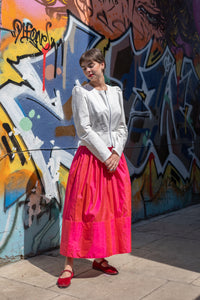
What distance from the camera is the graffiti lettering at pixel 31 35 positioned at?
12.5 feet

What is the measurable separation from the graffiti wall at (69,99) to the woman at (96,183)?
0.73m

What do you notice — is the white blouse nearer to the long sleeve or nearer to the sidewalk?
the long sleeve

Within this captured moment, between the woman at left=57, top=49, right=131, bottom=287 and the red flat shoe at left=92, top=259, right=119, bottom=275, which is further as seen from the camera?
the red flat shoe at left=92, top=259, right=119, bottom=275

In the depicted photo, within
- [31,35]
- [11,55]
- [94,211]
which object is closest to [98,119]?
[94,211]

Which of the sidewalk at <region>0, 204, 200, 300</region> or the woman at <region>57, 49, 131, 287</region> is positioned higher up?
the woman at <region>57, 49, 131, 287</region>

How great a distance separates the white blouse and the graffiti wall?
822mm

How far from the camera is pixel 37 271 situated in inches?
140

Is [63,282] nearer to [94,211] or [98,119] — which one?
[94,211]

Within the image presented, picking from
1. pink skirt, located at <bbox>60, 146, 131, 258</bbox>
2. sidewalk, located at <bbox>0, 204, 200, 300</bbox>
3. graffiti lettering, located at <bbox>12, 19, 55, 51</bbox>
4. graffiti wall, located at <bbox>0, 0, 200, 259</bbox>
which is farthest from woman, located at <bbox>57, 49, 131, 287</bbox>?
graffiti lettering, located at <bbox>12, 19, 55, 51</bbox>

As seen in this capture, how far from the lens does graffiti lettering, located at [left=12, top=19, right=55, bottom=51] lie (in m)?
3.81

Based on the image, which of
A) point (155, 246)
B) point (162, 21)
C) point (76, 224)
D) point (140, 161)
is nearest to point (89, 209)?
point (76, 224)

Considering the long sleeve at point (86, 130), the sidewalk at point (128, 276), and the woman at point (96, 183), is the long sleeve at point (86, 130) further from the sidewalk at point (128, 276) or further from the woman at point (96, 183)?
the sidewalk at point (128, 276)

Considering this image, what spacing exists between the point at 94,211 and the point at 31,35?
6.30 feet

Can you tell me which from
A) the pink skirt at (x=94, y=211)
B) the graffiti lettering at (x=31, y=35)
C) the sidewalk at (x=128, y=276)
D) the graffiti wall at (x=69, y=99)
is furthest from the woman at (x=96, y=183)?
the graffiti lettering at (x=31, y=35)
